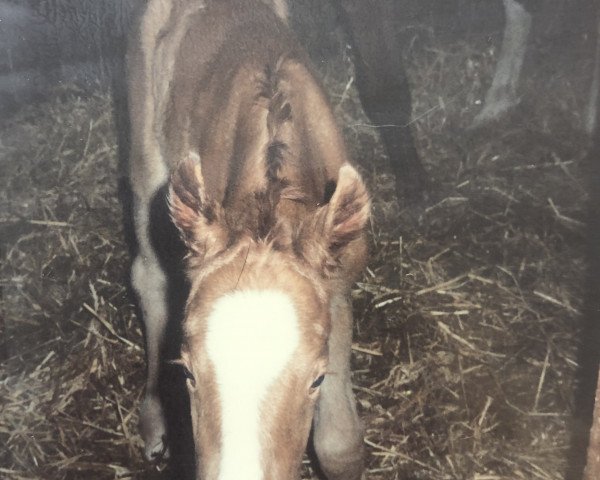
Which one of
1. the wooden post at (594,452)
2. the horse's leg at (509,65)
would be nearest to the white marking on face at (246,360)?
the wooden post at (594,452)

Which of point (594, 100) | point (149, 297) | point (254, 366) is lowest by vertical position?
point (149, 297)

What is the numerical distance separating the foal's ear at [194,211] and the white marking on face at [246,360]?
242 mm

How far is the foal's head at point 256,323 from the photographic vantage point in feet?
5.17

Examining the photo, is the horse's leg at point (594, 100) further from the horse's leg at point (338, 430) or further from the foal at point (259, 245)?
the horse's leg at point (338, 430)

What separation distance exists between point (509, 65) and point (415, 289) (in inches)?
50.9

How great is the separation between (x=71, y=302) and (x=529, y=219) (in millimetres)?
2276

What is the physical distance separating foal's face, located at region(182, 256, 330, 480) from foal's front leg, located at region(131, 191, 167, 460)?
4.11 ft

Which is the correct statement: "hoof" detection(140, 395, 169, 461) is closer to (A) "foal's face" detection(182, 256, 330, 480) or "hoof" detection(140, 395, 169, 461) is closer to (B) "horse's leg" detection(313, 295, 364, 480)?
(B) "horse's leg" detection(313, 295, 364, 480)

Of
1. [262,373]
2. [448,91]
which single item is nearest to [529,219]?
[448,91]

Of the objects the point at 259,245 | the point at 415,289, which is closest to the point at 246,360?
the point at 259,245

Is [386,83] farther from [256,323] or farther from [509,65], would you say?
[256,323]

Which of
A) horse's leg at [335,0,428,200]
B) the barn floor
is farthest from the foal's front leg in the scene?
horse's leg at [335,0,428,200]

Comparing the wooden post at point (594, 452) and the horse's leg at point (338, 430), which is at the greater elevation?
the wooden post at point (594, 452)

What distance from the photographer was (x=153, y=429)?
113 inches
